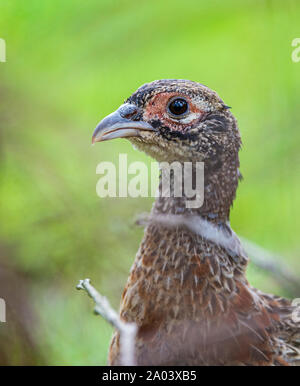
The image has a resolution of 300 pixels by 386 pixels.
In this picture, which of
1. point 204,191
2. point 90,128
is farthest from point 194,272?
point 90,128

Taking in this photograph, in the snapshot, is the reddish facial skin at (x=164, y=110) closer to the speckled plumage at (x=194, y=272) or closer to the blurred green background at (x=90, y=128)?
the speckled plumage at (x=194, y=272)

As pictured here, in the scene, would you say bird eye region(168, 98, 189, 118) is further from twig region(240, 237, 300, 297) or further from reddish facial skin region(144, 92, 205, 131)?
twig region(240, 237, 300, 297)

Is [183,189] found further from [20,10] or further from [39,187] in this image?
[20,10]

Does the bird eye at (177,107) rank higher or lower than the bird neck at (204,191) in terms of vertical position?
higher

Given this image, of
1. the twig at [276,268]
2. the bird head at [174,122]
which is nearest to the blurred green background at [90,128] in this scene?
the twig at [276,268]

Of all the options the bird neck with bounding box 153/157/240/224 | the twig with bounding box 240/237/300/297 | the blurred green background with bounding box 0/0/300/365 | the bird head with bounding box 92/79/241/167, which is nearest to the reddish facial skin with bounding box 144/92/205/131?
the bird head with bounding box 92/79/241/167

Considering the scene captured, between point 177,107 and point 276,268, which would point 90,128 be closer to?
point 177,107

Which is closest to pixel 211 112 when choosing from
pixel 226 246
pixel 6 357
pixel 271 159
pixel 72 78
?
pixel 271 159

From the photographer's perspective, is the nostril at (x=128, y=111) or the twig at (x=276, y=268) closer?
the nostril at (x=128, y=111)
